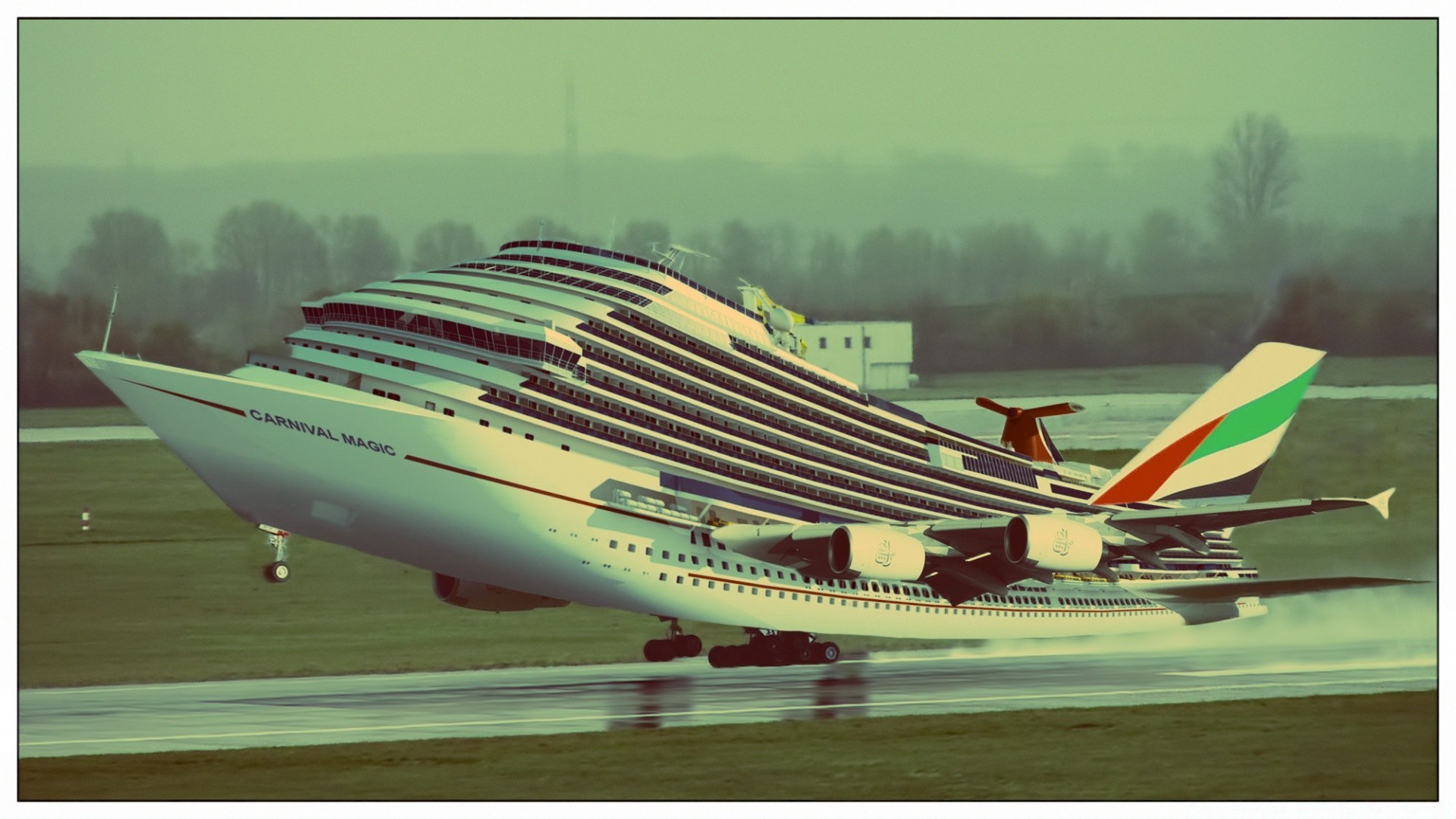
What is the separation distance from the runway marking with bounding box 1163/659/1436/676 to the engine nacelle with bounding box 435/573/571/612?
91.0 feet

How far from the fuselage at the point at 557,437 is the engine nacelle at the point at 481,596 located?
464cm

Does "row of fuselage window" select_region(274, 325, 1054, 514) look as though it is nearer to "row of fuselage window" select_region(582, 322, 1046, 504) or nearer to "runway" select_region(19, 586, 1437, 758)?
"row of fuselage window" select_region(582, 322, 1046, 504)

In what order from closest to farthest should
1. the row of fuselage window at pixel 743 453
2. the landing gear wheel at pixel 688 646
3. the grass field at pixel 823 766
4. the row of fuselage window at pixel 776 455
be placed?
the grass field at pixel 823 766 < the row of fuselage window at pixel 743 453 < the row of fuselage window at pixel 776 455 < the landing gear wheel at pixel 688 646

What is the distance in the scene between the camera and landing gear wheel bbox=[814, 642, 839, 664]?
70.7 meters

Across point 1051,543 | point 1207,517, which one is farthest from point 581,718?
point 1207,517

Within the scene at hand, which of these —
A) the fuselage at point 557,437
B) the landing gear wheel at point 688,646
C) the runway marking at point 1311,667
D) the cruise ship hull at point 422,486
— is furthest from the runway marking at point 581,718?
the landing gear wheel at point 688,646

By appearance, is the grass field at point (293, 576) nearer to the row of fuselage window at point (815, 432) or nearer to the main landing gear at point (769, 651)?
the row of fuselage window at point (815, 432)

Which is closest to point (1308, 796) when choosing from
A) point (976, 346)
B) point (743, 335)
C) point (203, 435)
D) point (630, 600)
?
point (630, 600)

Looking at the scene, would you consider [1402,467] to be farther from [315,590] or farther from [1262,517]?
[315,590]

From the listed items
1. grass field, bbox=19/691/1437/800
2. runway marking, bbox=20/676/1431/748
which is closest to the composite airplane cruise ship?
runway marking, bbox=20/676/1431/748

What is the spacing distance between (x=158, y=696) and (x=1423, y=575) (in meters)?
68.0

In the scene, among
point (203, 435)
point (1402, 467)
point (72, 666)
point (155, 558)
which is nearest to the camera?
point (203, 435)

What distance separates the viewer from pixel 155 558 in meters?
104

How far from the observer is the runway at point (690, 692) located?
5022 centimetres
